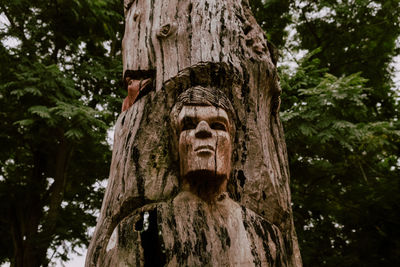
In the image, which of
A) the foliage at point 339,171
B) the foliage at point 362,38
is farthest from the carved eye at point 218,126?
the foliage at point 362,38

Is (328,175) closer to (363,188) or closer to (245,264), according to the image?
(363,188)

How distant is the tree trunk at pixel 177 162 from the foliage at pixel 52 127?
10.4 feet

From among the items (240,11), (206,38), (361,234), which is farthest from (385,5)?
(206,38)

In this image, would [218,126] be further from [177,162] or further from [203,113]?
[177,162]

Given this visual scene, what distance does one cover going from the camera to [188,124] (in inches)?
95.5

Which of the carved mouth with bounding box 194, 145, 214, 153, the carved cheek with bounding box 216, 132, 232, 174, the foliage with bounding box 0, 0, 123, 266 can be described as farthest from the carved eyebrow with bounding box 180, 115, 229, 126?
the foliage with bounding box 0, 0, 123, 266

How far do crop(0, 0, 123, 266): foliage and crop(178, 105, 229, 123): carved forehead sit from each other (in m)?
3.67

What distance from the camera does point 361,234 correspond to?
6.45 m

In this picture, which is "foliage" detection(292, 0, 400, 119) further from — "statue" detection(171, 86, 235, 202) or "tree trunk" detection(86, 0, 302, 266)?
"statue" detection(171, 86, 235, 202)

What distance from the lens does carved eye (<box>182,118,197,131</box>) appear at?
2.42 m

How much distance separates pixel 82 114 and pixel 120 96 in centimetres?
157

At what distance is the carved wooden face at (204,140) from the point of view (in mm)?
2232

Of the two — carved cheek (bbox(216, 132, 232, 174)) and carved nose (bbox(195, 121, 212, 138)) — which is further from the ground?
carved nose (bbox(195, 121, 212, 138))

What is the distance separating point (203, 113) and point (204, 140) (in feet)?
0.72
